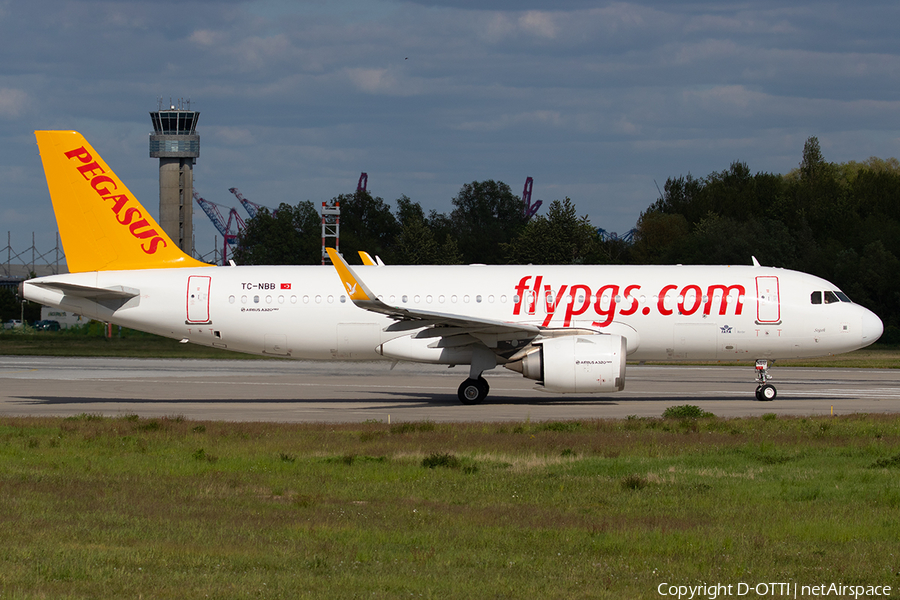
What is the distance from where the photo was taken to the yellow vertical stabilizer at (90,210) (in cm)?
2581

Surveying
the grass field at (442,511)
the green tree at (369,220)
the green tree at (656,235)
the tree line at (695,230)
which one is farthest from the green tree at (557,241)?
the grass field at (442,511)

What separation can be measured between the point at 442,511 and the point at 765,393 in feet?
57.3

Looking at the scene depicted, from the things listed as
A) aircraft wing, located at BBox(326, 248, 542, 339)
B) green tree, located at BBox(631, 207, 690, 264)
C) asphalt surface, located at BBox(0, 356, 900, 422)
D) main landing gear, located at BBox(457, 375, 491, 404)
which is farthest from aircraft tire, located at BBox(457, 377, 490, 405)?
green tree, located at BBox(631, 207, 690, 264)

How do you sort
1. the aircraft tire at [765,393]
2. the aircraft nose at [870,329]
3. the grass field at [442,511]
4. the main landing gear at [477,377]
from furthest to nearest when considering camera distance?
1. the aircraft tire at [765,393]
2. the aircraft nose at [870,329]
3. the main landing gear at [477,377]
4. the grass field at [442,511]

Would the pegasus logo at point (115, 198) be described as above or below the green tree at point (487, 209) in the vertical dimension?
below

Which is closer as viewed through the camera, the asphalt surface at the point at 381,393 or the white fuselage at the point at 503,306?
the asphalt surface at the point at 381,393

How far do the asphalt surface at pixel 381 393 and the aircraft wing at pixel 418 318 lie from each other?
2076 millimetres

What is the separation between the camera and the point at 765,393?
83.7ft

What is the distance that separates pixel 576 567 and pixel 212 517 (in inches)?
171

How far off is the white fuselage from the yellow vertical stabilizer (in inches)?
22.5

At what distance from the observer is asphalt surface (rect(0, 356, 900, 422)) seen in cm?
2303

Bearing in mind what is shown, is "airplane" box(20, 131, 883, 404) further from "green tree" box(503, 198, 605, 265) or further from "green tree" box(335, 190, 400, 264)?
"green tree" box(335, 190, 400, 264)

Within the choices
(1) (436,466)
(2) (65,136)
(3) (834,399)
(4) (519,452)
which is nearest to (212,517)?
(1) (436,466)

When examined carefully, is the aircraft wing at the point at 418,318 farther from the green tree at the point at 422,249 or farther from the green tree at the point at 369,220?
the green tree at the point at 369,220
